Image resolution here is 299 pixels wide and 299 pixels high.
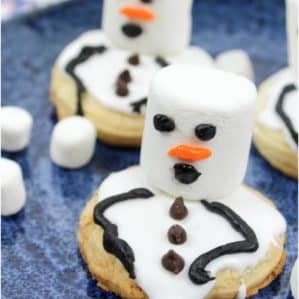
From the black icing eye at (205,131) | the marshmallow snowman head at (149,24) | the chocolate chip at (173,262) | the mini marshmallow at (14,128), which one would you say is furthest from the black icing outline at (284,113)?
the mini marshmallow at (14,128)

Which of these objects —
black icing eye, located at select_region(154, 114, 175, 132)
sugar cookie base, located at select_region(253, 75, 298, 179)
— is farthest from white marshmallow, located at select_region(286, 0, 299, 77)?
black icing eye, located at select_region(154, 114, 175, 132)

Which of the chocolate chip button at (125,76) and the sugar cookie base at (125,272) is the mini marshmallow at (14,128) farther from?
the sugar cookie base at (125,272)

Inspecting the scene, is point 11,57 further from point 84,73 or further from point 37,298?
point 37,298

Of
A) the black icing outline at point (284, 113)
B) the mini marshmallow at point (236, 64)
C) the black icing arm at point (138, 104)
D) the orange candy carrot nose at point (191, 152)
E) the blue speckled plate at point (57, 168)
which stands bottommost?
the blue speckled plate at point (57, 168)

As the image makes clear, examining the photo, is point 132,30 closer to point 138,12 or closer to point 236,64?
point 138,12

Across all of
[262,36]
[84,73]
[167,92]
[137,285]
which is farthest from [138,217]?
[262,36]
